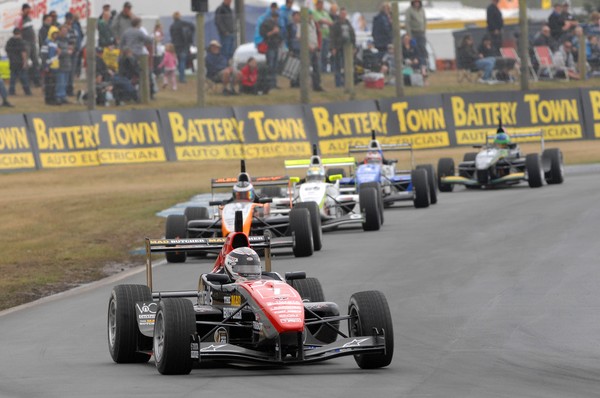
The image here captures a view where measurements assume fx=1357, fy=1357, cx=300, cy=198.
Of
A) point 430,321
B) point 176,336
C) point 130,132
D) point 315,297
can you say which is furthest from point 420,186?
point 176,336

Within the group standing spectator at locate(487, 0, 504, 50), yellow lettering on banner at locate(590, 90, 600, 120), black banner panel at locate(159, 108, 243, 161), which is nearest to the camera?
black banner panel at locate(159, 108, 243, 161)

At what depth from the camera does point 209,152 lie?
37000mm

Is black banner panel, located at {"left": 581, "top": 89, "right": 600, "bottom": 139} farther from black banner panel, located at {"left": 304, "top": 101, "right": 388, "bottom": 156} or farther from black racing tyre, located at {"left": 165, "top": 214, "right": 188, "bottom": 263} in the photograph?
black racing tyre, located at {"left": 165, "top": 214, "right": 188, "bottom": 263}

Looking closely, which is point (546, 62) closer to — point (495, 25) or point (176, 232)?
point (495, 25)

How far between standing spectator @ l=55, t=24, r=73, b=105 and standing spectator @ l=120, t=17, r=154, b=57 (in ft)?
5.34

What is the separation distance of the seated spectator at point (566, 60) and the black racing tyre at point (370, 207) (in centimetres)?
2128

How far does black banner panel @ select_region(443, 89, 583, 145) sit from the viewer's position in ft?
130

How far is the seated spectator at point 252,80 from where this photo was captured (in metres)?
39.4

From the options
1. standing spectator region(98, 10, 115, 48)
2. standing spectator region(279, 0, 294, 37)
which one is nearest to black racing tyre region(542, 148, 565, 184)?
standing spectator region(279, 0, 294, 37)

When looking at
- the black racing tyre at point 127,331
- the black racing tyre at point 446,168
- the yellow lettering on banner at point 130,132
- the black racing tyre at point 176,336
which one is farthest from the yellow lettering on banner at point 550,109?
the black racing tyre at point 176,336

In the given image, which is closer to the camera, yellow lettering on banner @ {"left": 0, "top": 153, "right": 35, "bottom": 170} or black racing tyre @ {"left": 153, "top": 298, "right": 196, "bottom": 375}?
black racing tyre @ {"left": 153, "top": 298, "right": 196, "bottom": 375}

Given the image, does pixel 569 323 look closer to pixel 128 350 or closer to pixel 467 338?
pixel 467 338

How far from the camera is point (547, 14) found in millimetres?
46344

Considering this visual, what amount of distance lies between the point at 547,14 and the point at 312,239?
92.4 ft
